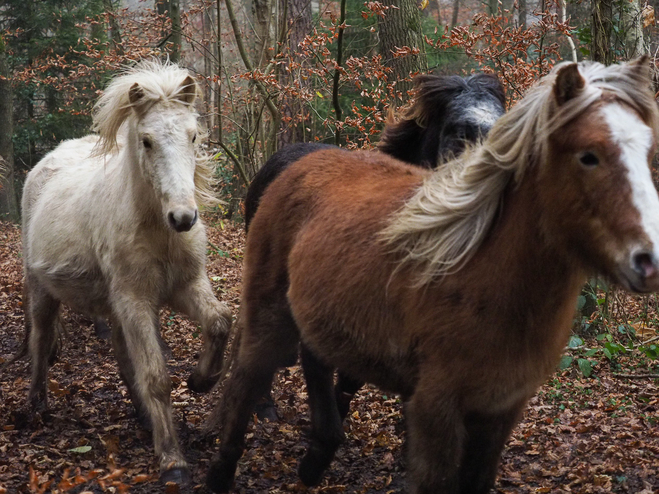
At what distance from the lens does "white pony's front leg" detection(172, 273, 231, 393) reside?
511 cm

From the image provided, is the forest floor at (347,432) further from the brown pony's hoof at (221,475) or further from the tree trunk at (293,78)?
the tree trunk at (293,78)

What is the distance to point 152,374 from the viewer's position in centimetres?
491

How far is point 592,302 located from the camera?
7168 millimetres

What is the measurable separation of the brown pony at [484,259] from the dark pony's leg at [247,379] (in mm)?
533

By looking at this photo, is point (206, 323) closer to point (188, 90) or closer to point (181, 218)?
point (181, 218)

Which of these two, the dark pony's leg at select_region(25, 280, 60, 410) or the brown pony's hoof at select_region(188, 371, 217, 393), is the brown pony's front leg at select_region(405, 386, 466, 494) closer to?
the brown pony's hoof at select_region(188, 371, 217, 393)

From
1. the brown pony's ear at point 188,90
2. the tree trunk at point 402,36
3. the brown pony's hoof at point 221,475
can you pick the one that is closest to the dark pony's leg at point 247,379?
the brown pony's hoof at point 221,475

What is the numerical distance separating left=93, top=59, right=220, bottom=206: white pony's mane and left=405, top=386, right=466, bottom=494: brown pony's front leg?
3004mm

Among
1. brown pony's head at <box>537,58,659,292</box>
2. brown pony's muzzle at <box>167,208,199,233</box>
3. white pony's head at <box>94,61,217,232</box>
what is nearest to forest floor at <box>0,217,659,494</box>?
brown pony's muzzle at <box>167,208,199,233</box>

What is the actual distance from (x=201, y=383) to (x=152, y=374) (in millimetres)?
457

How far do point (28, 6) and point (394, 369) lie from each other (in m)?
19.1

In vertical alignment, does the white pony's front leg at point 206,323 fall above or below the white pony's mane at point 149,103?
below

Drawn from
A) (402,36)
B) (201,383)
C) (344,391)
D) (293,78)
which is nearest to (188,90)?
(201,383)

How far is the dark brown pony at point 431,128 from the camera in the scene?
16.7ft
